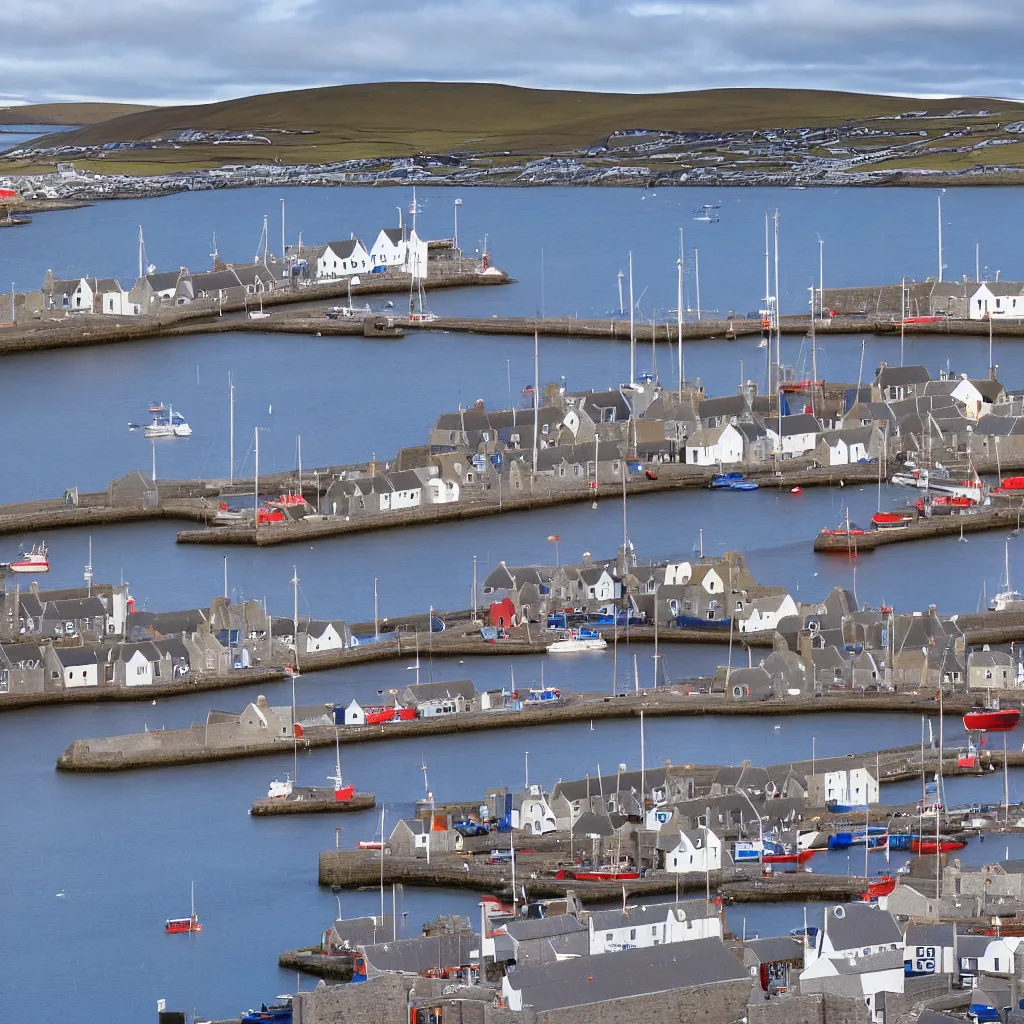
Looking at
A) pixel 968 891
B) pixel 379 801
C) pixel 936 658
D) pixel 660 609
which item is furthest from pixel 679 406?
pixel 968 891

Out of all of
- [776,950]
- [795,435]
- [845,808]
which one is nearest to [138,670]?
[845,808]

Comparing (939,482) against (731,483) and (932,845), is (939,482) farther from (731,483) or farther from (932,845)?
(932,845)

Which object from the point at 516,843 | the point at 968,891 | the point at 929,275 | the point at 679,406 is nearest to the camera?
the point at 968,891

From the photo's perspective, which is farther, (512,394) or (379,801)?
(512,394)

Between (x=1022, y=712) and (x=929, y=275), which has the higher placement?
(x=929, y=275)

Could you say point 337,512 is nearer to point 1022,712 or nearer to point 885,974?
point 1022,712

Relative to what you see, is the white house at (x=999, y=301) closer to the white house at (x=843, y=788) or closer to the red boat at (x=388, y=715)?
the red boat at (x=388, y=715)
